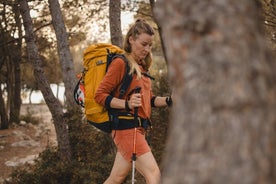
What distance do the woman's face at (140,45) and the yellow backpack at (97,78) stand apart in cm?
13

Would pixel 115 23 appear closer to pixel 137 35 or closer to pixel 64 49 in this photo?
pixel 64 49

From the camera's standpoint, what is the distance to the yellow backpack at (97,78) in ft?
13.2

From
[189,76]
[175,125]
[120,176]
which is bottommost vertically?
[120,176]

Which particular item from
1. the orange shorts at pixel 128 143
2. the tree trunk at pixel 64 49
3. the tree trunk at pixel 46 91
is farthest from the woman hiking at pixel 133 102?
the tree trunk at pixel 64 49

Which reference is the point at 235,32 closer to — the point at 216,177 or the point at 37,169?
the point at 216,177

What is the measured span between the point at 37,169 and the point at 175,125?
22.9 ft

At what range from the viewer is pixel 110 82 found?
12.7 feet

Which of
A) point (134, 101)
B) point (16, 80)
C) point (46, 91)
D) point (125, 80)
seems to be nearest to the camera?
point (134, 101)

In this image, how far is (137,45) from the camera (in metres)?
4.12

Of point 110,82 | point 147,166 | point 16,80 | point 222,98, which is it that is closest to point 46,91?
point 110,82

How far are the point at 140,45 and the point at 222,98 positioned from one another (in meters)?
2.78

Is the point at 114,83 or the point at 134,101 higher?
the point at 114,83

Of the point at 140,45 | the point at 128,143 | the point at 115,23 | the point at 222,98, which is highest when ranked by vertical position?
the point at 115,23

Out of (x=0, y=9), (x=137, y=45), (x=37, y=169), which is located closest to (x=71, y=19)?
(x=0, y=9)
